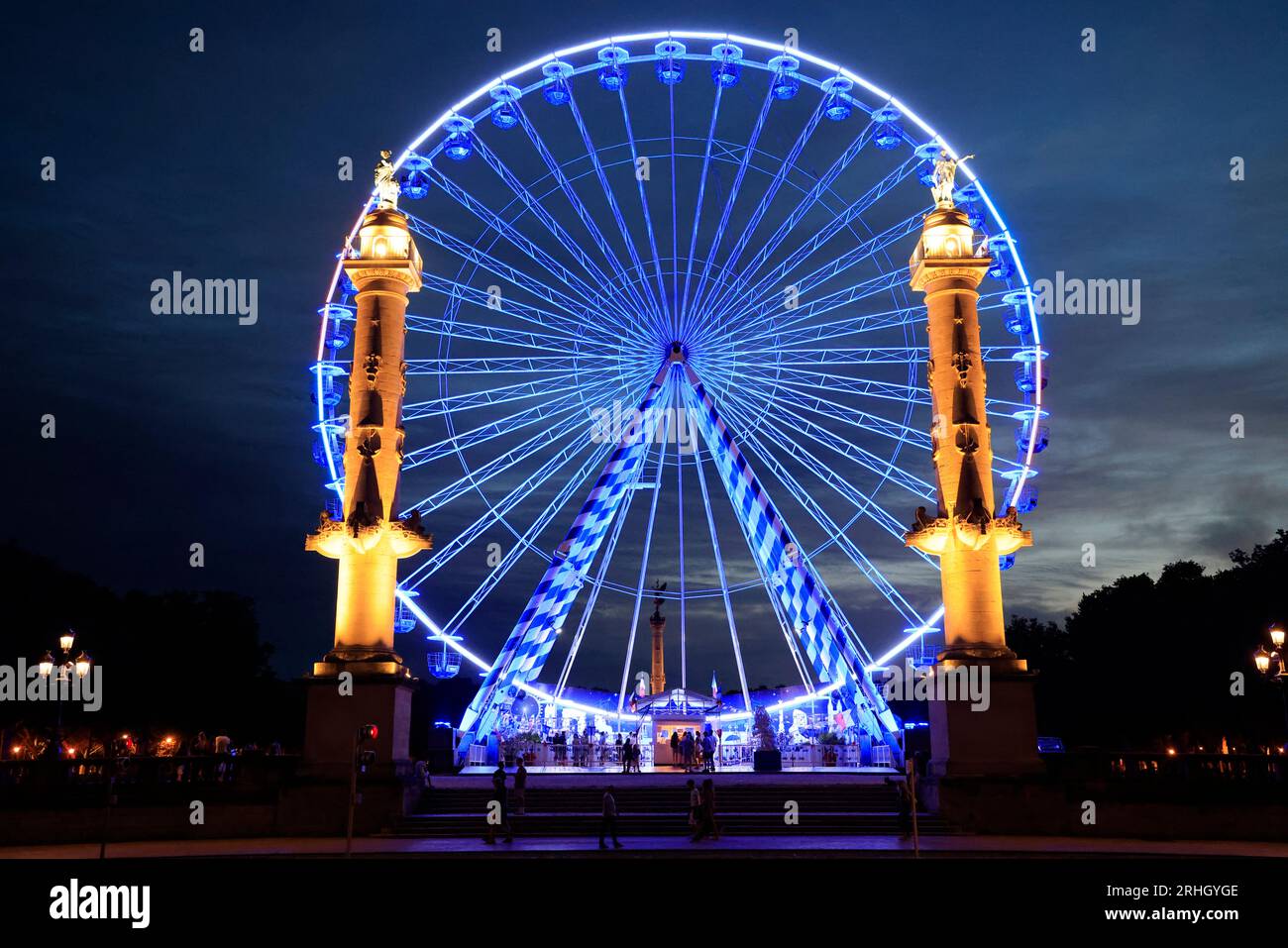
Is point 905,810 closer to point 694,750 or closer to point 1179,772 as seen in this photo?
point 1179,772

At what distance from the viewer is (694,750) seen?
105 feet

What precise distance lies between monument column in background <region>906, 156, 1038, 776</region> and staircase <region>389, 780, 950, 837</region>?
1.78 metres

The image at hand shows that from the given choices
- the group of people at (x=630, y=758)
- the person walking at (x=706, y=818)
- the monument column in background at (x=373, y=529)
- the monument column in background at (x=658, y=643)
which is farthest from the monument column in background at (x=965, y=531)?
the monument column in background at (x=658, y=643)

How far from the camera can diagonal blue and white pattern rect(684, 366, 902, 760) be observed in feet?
99.1

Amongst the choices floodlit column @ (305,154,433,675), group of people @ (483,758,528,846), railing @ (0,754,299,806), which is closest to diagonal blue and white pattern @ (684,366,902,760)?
floodlit column @ (305,154,433,675)

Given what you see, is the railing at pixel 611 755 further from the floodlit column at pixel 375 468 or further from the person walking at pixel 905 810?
the person walking at pixel 905 810

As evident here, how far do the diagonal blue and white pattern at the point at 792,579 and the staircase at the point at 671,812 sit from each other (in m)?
5.08

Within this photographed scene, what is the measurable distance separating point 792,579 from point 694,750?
215 inches

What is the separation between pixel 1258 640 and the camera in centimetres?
4403

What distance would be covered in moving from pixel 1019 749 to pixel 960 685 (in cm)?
167

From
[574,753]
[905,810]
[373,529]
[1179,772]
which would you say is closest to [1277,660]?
[1179,772]

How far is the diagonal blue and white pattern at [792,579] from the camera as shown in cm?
3022

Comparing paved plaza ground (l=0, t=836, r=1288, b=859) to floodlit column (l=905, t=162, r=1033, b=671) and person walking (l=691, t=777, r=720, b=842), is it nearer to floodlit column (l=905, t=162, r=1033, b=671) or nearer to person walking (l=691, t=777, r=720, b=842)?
person walking (l=691, t=777, r=720, b=842)
